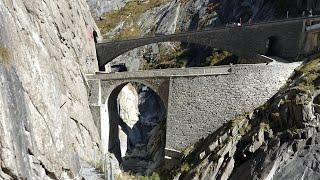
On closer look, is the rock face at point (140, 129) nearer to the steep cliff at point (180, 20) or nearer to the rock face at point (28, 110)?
the steep cliff at point (180, 20)

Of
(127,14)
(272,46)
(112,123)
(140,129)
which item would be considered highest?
(272,46)

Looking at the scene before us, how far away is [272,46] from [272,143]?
54.5 feet

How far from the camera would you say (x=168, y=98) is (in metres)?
43.8

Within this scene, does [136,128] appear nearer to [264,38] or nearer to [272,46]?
[264,38]

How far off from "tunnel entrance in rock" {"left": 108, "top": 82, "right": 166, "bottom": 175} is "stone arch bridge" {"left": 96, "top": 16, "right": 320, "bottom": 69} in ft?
31.1

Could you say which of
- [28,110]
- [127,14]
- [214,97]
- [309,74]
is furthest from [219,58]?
[28,110]

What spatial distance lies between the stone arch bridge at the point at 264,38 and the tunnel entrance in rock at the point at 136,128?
374 inches

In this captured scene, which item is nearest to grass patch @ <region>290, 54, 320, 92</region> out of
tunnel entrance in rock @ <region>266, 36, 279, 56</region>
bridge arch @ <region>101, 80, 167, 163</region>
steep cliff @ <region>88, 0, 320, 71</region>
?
tunnel entrance in rock @ <region>266, 36, 279, 56</region>

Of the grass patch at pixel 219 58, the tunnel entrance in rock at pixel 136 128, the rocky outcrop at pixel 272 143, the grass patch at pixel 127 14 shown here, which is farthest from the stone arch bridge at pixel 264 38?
the grass patch at pixel 127 14

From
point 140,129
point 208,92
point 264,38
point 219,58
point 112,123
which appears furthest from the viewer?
point 140,129

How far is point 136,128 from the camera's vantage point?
62.3 m

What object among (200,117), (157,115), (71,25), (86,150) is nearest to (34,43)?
(86,150)

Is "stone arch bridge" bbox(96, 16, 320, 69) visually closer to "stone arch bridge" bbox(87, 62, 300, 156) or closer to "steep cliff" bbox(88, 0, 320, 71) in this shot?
"stone arch bridge" bbox(87, 62, 300, 156)

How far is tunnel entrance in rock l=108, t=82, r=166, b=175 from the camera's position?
5072 centimetres
